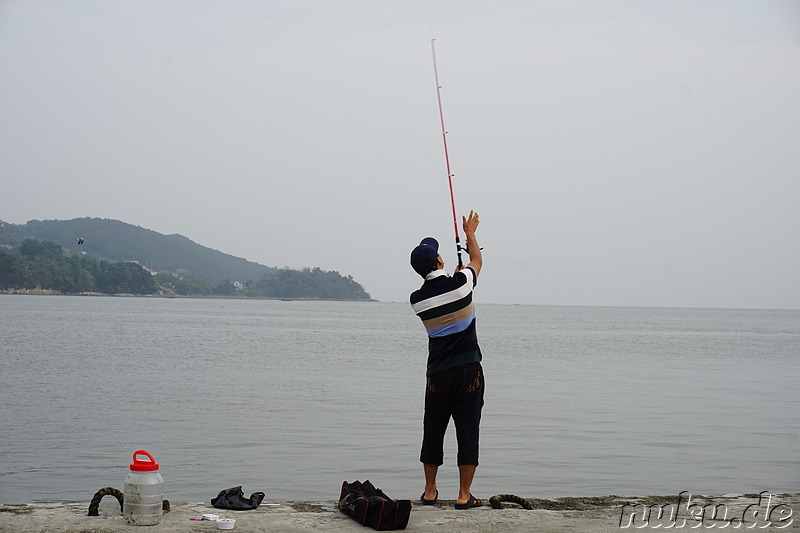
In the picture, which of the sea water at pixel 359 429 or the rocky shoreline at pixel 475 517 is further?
the sea water at pixel 359 429

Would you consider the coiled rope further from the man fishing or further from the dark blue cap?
the dark blue cap

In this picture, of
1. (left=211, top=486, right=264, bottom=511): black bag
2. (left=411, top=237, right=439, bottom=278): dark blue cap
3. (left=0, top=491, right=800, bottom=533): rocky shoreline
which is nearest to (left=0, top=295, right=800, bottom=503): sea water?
(left=211, top=486, right=264, bottom=511): black bag

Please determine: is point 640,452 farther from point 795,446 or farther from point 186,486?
point 186,486

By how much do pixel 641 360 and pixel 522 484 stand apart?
24.8 m

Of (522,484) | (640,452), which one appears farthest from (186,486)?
(640,452)

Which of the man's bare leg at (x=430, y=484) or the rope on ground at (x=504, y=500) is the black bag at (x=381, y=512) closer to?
the man's bare leg at (x=430, y=484)

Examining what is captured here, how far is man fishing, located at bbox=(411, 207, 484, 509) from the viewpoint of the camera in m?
5.61

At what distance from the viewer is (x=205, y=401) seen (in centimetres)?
1641

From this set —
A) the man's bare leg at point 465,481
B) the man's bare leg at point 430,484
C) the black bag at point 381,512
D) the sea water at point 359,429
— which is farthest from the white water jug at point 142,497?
the sea water at point 359,429

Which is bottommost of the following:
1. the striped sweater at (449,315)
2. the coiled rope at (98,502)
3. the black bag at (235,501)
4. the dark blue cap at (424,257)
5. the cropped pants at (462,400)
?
the black bag at (235,501)

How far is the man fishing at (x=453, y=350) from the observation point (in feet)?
18.4
